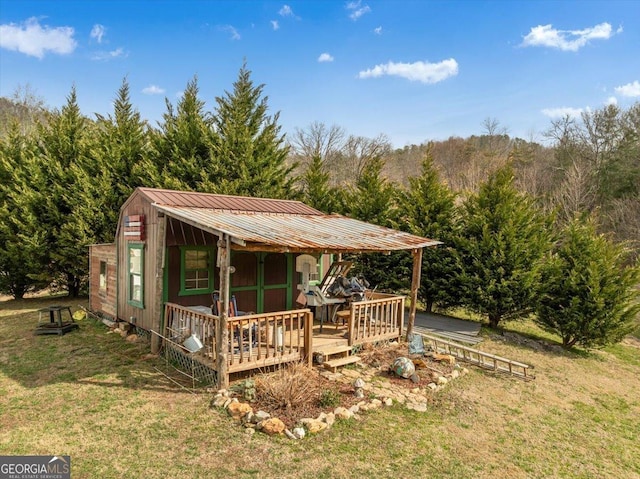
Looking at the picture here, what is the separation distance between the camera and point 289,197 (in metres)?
15.5

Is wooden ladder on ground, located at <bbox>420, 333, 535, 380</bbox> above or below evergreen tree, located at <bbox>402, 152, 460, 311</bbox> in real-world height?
below

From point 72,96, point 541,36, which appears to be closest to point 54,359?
point 72,96

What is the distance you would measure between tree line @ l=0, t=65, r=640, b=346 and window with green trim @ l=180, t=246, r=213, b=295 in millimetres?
6411

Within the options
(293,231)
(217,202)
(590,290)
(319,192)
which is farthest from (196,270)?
(590,290)

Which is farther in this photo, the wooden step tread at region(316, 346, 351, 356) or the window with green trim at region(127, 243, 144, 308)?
the window with green trim at region(127, 243, 144, 308)

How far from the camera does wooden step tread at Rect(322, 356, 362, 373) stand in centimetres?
668

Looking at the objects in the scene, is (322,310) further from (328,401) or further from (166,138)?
(166,138)

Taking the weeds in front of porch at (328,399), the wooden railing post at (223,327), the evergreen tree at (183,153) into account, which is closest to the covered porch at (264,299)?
the wooden railing post at (223,327)

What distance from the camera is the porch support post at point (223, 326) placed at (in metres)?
5.64

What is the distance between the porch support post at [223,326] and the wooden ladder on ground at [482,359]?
4.92m

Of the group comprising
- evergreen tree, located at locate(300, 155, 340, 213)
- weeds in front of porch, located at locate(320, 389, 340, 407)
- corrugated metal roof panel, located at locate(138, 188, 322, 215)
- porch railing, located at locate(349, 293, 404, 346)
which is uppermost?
evergreen tree, located at locate(300, 155, 340, 213)

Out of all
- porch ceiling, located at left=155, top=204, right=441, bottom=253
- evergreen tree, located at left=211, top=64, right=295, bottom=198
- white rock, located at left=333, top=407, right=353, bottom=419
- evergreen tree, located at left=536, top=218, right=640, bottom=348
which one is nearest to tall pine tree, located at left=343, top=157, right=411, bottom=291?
evergreen tree, located at left=211, top=64, right=295, bottom=198

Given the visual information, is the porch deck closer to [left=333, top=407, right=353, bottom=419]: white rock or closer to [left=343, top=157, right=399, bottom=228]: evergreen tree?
[left=333, top=407, right=353, bottom=419]: white rock

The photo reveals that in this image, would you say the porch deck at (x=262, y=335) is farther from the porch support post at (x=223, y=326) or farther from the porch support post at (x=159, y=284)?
the porch support post at (x=159, y=284)
